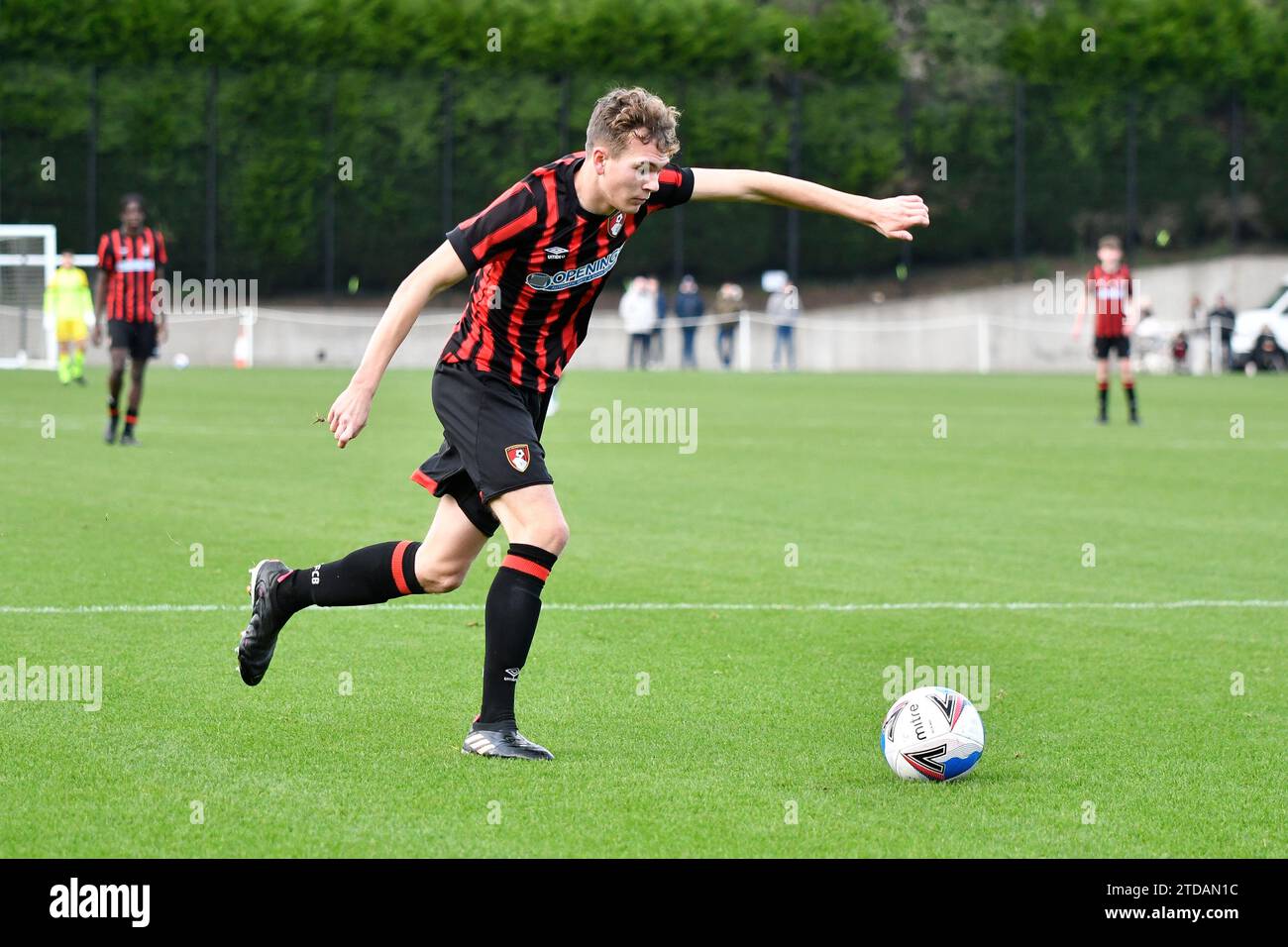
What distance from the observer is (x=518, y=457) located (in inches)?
229

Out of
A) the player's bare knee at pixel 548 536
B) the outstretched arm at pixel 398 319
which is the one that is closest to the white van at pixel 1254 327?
the player's bare knee at pixel 548 536

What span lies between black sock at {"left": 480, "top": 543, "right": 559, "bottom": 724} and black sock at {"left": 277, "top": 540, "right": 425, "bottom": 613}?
0.43 m

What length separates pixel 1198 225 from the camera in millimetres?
44500

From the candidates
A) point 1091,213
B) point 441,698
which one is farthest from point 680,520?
point 1091,213

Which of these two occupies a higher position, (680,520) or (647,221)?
(647,221)

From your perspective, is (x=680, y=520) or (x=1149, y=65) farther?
(x=1149, y=65)

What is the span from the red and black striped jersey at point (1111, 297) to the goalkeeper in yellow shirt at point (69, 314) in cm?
1518

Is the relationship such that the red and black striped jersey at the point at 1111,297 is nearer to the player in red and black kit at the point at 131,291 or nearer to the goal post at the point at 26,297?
the player in red and black kit at the point at 131,291

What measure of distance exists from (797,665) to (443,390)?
6.98ft

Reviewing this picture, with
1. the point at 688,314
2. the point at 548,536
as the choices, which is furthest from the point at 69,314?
the point at 548,536

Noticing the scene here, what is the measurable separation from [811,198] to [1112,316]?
57.5ft

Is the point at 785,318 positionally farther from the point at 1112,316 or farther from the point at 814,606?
the point at 814,606

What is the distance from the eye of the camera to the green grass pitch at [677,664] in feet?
16.3
